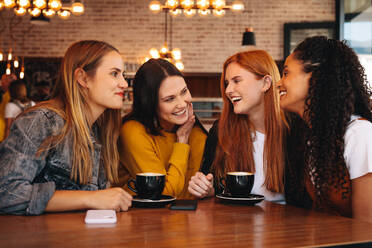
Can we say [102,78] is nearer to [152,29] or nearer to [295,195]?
[295,195]

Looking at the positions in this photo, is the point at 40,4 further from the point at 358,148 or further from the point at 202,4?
the point at 358,148

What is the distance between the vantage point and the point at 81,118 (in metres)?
1.72

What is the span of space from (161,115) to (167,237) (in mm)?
1239

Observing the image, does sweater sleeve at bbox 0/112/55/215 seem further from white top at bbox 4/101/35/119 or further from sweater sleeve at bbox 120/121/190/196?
white top at bbox 4/101/35/119

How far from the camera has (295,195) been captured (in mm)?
1902

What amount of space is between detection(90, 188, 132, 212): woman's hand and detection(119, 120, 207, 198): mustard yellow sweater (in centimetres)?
52

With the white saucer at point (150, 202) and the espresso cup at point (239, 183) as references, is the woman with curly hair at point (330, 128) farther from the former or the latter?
the white saucer at point (150, 202)

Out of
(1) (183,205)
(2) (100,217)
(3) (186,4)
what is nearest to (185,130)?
(1) (183,205)

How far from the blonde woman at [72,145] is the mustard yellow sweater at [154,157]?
0.47ft

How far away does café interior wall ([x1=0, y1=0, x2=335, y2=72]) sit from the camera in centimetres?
911

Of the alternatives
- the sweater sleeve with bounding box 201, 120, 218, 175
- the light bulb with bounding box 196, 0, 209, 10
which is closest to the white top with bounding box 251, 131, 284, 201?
the sweater sleeve with bounding box 201, 120, 218, 175

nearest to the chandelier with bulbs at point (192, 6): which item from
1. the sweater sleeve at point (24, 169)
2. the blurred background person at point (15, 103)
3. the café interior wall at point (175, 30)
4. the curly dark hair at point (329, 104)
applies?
the blurred background person at point (15, 103)

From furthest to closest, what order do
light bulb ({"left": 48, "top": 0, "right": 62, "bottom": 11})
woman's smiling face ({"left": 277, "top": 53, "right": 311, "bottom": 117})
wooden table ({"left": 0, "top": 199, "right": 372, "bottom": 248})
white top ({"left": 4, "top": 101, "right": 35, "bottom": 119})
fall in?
white top ({"left": 4, "top": 101, "right": 35, "bottom": 119}) → light bulb ({"left": 48, "top": 0, "right": 62, "bottom": 11}) → woman's smiling face ({"left": 277, "top": 53, "right": 311, "bottom": 117}) → wooden table ({"left": 0, "top": 199, "right": 372, "bottom": 248})

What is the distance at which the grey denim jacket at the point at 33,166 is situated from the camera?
1.41 metres
